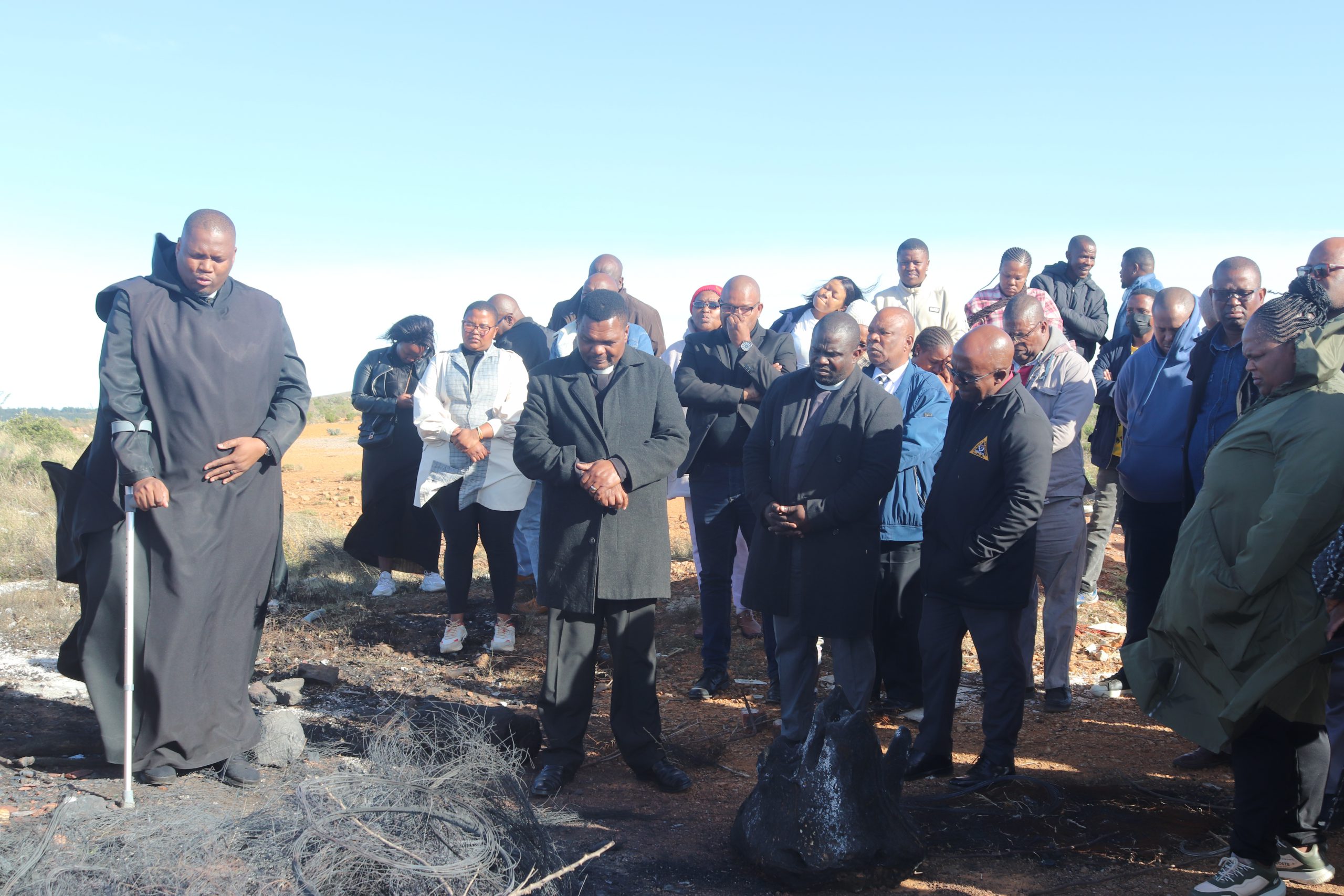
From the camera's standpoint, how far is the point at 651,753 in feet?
16.1

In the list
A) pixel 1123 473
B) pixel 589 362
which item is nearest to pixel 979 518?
pixel 1123 473

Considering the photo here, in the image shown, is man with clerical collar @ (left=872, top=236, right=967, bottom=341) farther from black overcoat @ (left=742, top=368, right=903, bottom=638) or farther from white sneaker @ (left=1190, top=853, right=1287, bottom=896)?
white sneaker @ (left=1190, top=853, right=1287, bottom=896)

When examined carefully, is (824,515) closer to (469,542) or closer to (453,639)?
(469,542)

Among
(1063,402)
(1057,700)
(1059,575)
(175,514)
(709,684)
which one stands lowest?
(709,684)

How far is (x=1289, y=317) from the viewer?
3.61m

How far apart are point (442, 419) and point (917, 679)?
3.75 m

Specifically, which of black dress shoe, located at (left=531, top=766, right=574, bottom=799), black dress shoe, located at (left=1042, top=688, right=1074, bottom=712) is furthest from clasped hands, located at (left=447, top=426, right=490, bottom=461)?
black dress shoe, located at (left=1042, top=688, right=1074, bottom=712)

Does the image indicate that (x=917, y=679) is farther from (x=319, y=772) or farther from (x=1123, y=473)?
(x=319, y=772)

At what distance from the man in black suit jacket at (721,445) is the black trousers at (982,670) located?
4.90ft

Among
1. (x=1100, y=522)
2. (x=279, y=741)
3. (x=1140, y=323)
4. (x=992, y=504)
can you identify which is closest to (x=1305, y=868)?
(x=992, y=504)

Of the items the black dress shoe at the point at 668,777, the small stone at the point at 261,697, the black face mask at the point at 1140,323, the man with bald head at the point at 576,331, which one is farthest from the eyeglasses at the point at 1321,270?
the small stone at the point at 261,697

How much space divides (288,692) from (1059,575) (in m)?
4.64

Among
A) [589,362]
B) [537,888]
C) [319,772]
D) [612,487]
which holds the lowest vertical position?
[319,772]

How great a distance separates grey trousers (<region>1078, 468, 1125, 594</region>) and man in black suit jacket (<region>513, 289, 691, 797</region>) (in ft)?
14.6
